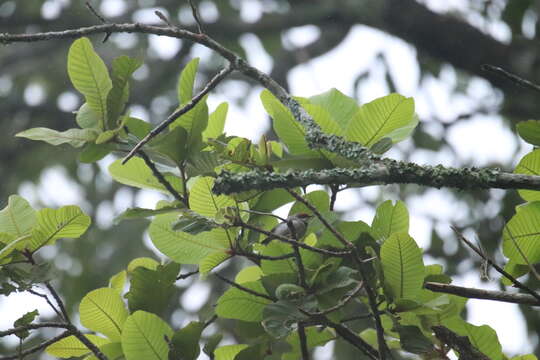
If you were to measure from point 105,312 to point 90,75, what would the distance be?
1.33ft

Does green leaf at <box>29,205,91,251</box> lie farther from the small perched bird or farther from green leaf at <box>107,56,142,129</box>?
the small perched bird

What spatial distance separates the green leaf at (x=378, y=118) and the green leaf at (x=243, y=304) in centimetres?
30

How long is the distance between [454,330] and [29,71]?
529 centimetres

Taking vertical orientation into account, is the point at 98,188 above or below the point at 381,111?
below

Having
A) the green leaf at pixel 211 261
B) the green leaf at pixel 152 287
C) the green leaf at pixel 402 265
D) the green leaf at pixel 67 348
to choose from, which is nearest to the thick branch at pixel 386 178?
the green leaf at pixel 402 265

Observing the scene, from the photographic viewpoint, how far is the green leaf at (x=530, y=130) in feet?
3.55

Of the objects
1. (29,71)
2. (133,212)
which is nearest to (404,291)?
(133,212)

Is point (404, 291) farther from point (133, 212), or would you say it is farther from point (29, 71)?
point (29, 71)

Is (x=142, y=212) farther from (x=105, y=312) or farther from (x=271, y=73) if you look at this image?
(x=271, y=73)

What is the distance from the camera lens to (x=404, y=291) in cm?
110

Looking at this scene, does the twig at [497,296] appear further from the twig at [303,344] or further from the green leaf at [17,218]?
the green leaf at [17,218]

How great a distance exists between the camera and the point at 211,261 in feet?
3.76

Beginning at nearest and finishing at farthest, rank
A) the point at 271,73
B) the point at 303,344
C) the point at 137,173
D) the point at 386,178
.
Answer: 1. the point at 386,178
2. the point at 303,344
3. the point at 137,173
4. the point at 271,73

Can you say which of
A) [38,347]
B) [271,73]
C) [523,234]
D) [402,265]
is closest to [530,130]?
[523,234]
